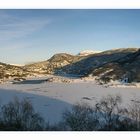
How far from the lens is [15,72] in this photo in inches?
264

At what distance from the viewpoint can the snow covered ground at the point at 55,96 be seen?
6.00m

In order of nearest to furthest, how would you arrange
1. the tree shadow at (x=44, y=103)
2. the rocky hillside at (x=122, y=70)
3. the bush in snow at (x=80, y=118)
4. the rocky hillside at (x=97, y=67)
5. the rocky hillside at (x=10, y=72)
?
1. the bush in snow at (x=80, y=118)
2. the tree shadow at (x=44, y=103)
3. the rocky hillside at (x=10, y=72)
4. the rocky hillside at (x=97, y=67)
5. the rocky hillside at (x=122, y=70)

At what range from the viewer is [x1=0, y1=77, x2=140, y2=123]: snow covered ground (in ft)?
19.7

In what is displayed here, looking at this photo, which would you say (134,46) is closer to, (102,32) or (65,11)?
(102,32)

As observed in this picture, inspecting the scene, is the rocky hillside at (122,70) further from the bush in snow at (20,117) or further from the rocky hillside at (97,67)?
the bush in snow at (20,117)

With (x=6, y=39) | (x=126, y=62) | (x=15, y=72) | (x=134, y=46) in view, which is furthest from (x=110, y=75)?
(x=6, y=39)

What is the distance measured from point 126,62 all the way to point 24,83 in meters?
3.06

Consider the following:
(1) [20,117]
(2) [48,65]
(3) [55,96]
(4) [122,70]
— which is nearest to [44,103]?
(3) [55,96]

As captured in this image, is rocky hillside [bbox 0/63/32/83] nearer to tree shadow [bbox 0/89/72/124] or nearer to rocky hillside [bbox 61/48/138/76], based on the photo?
tree shadow [bbox 0/89/72/124]

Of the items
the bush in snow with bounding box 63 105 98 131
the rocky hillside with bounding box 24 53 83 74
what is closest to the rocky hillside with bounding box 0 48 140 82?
Result: the rocky hillside with bounding box 24 53 83 74

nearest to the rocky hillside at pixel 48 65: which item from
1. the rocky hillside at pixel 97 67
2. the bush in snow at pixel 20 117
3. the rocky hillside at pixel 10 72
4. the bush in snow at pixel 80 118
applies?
the rocky hillside at pixel 97 67

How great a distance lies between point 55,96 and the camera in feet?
20.9

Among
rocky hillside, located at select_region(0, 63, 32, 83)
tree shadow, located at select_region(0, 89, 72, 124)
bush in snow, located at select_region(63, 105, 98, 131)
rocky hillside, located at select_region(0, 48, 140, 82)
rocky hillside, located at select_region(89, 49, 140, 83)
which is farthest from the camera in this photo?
rocky hillside, located at select_region(89, 49, 140, 83)

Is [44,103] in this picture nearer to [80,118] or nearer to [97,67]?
[80,118]
